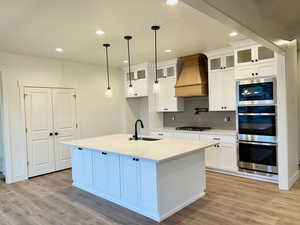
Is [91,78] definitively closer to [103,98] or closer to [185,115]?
[103,98]

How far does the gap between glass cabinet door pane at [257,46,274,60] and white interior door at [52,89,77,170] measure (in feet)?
14.1

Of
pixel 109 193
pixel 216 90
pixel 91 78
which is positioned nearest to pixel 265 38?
pixel 216 90

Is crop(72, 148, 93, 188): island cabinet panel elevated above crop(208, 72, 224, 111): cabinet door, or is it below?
below

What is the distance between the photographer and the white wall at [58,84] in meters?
4.46

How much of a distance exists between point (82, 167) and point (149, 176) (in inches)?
65.8

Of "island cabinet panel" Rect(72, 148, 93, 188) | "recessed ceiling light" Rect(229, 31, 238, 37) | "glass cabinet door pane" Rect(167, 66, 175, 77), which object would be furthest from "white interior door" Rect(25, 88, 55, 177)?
"recessed ceiling light" Rect(229, 31, 238, 37)

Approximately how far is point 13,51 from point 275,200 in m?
5.47

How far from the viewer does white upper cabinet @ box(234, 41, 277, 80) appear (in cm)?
383

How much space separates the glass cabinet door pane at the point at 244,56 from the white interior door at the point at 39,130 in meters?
4.23

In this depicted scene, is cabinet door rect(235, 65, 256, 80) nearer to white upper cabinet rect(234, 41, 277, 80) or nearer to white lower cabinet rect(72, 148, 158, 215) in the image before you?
white upper cabinet rect(234, 41, 277, 80)

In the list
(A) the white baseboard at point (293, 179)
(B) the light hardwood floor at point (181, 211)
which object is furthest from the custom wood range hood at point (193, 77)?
(A) the white baseboard at point (293, 179)

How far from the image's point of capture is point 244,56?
4.13 meters

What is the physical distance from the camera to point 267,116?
3873 mm

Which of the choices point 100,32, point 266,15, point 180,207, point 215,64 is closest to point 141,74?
point 215,64
